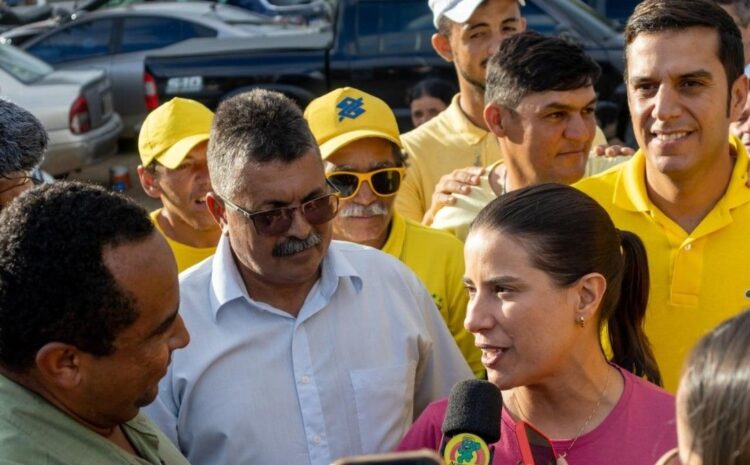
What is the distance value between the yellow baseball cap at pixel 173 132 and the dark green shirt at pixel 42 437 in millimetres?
2548

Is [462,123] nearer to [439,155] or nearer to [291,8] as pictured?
[439,155]

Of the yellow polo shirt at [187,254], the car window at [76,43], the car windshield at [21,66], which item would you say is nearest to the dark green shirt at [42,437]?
the yellow polo shirt at [187,254]

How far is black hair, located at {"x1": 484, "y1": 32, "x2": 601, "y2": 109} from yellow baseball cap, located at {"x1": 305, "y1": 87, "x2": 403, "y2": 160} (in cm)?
46

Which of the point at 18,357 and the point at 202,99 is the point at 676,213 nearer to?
the point at 18,357

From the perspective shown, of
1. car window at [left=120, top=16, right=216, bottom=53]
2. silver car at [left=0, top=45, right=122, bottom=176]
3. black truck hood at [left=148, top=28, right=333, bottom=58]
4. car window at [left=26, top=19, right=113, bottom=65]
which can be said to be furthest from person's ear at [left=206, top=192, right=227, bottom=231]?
car window at [left=26, top=19, right=113, bottom=65]

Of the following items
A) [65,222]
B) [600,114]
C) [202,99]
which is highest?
[65,222]

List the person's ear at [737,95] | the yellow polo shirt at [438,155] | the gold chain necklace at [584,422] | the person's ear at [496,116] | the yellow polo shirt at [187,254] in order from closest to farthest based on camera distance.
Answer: the gold chain necklace at [584,422] → the person's ear at [737,95] → the person's ear at [496,116] → the yellow polo shirt at [187,254] → the yellow polo shirt at [438,155]

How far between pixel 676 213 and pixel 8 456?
2340mm

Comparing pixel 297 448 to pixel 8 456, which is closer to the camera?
pixel 8 456

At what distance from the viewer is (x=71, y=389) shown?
2699mm

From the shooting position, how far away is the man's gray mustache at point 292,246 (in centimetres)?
362

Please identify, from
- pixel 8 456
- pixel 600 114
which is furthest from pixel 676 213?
pixel 600 114

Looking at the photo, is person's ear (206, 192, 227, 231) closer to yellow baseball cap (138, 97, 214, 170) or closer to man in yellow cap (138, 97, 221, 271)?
man in yellow cap (138, 97, 221, 271)

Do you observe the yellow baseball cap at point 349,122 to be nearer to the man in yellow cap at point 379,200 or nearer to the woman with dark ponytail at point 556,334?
the man in yellow cap at point 379,200
